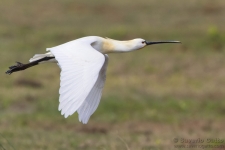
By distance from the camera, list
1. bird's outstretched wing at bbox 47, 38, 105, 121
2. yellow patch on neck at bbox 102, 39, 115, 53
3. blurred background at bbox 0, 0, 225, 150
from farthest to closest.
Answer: blurred background at bbox 0, 0, 225, 150, yellow patch on neck at bbox 102, 39, 115, 53, bird's outstretched wing at bbox 47, 38, 105, 121

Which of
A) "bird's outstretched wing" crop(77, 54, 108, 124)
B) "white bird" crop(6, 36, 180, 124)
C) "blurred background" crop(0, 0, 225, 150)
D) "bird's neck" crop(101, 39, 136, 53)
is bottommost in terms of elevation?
"blurred background" crop(0, 0, 225, 150)

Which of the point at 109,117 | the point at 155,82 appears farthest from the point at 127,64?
the point at 109,117

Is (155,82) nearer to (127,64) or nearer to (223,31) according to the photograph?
(127,64)

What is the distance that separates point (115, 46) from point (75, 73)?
185 centimetres

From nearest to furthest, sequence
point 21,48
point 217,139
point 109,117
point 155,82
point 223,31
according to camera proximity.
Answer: point 217,139, point 109,117, point 155,82, point 21,48, point 223,31

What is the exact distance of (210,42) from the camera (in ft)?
57.7

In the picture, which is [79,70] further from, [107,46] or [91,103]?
[107,46]

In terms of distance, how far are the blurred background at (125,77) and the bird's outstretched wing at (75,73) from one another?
99cm

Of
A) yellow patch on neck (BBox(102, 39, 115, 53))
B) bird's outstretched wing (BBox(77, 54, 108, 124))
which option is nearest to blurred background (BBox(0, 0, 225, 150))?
bird's outstretched wing (BBox(77, 54, 108, 124))

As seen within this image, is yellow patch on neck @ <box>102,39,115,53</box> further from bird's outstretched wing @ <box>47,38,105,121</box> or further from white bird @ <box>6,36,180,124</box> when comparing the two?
bird's outstretched wing @ <box>47,38,105,121</box>

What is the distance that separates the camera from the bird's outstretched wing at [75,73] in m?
5.28

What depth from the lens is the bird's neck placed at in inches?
289

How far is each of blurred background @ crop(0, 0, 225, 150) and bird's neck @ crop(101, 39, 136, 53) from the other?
1110 millimetres

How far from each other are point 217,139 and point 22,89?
499 cm
